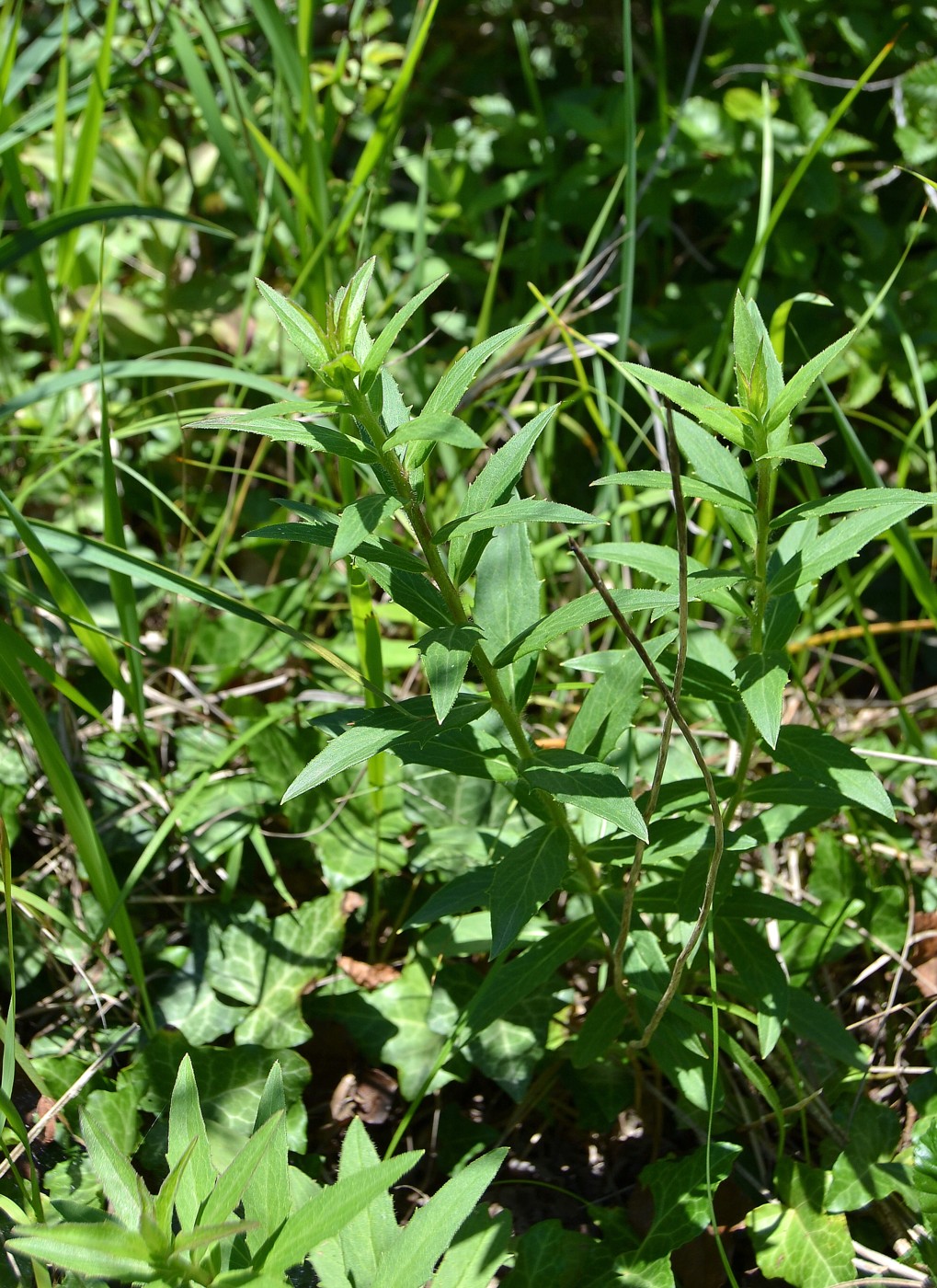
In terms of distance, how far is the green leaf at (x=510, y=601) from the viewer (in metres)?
1.41

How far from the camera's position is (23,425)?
8.68 feet

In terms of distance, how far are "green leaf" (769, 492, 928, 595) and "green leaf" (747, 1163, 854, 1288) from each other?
0.87 m

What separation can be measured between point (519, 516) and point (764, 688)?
1.20 feet

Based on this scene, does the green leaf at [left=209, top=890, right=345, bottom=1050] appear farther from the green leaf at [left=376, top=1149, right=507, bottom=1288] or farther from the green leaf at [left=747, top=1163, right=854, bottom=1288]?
the green leaf at [left=747, top=1163, right=854, bottom=1288]

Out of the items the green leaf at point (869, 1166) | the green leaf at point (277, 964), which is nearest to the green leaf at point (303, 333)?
the green leaf at point (277, 964)

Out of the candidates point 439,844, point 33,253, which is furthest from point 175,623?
point 33,253

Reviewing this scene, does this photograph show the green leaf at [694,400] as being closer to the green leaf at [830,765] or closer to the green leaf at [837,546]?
the green leaf at [837,546]

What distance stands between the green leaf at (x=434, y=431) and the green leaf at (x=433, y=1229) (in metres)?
0.77

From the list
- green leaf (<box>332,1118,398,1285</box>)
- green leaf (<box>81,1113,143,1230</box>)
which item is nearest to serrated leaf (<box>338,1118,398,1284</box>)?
green leaf (<box>332,1118,398,1285</box>)

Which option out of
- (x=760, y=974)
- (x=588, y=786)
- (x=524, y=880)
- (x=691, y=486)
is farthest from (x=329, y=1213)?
(x=691, y=486)

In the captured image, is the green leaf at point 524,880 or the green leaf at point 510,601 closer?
the green leaf at point 524,880

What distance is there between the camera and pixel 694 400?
49.4 inches

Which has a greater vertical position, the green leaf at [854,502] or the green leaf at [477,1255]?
the green leaf at [854,502]

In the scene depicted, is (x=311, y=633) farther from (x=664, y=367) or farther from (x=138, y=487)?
(x=664, y=367)
